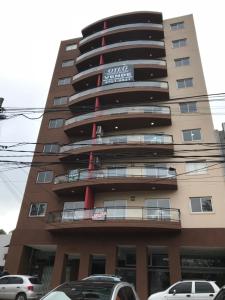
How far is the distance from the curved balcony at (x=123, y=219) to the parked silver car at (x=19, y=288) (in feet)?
18.5

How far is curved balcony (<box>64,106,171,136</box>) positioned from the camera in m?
28.2

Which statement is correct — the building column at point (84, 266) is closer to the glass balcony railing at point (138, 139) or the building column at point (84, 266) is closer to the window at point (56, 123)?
the glass balcony railing at point (138, 139)

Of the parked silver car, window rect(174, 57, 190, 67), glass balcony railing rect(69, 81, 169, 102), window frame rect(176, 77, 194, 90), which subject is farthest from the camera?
window rect(174, 57, 190, 67)

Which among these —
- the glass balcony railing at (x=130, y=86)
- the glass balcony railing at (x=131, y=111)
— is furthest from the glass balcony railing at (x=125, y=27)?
the glass balcony railing at (x=131, y=111)

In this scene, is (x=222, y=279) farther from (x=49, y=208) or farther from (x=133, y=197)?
(x=49, y=208)

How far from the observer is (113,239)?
23438mm

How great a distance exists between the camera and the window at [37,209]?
89.0 feet

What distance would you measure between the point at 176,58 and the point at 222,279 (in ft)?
72.9

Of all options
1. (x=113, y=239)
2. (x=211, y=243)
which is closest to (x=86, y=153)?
(x=113, y=239)

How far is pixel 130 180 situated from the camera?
80.0ft

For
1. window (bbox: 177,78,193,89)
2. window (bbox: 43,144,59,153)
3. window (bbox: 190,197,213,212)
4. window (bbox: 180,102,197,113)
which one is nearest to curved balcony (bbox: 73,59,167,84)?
window (bbox: 177,78,193,89)

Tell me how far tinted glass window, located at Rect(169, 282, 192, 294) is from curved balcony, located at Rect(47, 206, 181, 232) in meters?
6.35

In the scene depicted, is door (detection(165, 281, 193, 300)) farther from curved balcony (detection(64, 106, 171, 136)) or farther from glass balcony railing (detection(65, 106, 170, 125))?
glass balcony railing (detection(65, 106, 170, 125))

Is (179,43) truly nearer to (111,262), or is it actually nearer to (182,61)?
(182,61)
